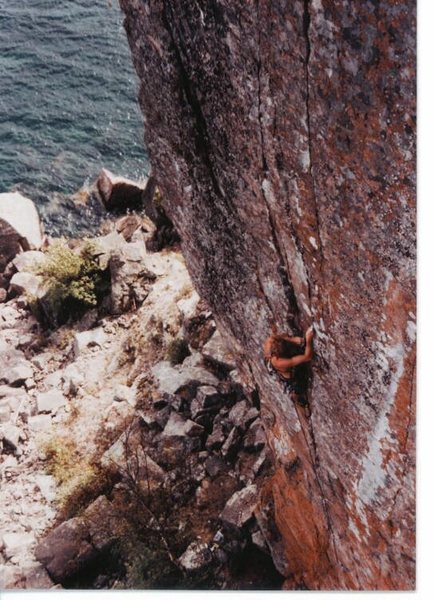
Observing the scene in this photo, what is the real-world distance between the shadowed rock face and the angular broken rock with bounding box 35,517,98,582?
3.58 meters

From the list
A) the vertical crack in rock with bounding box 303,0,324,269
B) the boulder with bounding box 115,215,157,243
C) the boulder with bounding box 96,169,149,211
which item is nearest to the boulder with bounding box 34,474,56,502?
the boulder with bounding box 115,215,157,243

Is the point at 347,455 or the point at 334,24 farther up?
the point at 334,24

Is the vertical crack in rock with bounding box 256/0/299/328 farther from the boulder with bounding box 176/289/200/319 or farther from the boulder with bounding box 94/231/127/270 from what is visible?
the boulder with bounding box 94/231/127/270

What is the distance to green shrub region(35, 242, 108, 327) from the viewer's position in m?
11.2

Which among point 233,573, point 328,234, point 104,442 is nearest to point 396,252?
point 328,234

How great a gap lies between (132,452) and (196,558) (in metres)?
1.92

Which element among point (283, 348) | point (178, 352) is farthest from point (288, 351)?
point (178, 352)

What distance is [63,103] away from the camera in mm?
15922

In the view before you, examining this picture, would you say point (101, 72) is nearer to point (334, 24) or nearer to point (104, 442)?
point (104, 442)

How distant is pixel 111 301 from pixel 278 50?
9.00 m

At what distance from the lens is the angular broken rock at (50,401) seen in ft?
31.3

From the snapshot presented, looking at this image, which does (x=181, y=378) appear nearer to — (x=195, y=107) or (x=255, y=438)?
(x=255, y=438)

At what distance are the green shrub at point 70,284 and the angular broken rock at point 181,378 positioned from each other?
3421mm

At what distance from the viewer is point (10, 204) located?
1386cm
